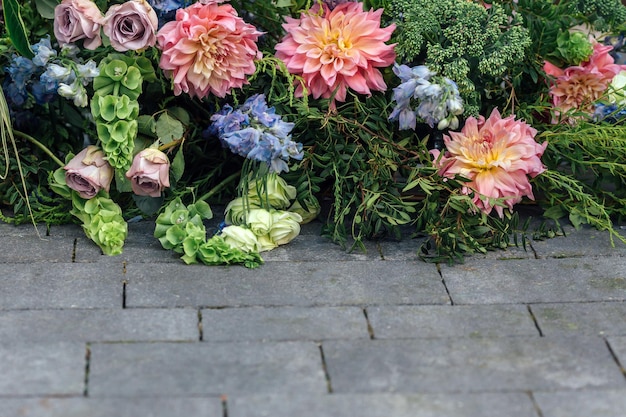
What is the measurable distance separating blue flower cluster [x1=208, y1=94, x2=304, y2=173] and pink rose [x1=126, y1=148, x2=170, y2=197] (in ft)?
0.68

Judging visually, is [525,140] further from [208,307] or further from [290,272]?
[208,307]

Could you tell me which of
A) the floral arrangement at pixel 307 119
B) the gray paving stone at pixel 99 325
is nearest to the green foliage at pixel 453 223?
the floral arrangement at pixel 307 119

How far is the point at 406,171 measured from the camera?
10.5 feet

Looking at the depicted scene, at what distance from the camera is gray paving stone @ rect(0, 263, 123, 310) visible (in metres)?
2.66

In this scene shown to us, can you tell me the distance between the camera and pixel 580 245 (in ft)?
10.4

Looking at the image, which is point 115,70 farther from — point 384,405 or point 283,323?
point 384,405

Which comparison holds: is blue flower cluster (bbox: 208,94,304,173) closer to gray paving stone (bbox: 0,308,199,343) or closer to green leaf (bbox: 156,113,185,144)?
green leaf (bbox: 156,113,185,144)

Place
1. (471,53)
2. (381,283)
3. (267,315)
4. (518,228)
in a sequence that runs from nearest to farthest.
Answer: (267,315)
(381,283)
(471,53)
(518,228)

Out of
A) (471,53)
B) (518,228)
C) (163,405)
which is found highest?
(471,53)

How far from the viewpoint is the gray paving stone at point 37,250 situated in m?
2.94

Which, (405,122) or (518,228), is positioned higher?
(405,122)

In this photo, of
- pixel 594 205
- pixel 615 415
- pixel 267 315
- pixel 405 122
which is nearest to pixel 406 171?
pixel 405 122

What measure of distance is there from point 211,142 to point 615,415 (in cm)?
173

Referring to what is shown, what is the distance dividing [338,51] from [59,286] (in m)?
1.16
